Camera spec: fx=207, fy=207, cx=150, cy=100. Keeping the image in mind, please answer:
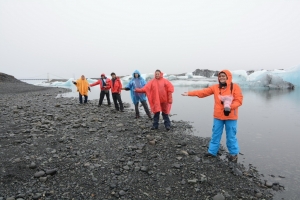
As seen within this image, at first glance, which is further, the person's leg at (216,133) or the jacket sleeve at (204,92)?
the jacket sleeve at (204,92)

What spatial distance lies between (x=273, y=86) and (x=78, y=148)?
114ft

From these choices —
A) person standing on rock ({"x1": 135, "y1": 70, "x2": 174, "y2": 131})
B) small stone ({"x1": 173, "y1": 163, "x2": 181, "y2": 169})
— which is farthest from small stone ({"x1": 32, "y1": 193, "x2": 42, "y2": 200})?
person standing on rock ({"x1": 135, "y1": 70, "x2": 174, "y2": 131})

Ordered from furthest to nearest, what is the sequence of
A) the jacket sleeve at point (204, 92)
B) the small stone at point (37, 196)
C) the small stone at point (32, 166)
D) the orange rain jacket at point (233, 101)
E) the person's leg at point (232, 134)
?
the jacket sleeve at point (204, 92) < the person's leg at point (232, 134) < the orange rain jacket at point (233, 101) < the small stone at point (32, 166) < the small stone at point (37, 196)

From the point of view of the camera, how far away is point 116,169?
3742mm

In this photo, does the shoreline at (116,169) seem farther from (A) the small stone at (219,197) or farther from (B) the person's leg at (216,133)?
(B) the person's leg at (216,133)

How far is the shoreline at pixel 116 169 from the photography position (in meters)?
3.10

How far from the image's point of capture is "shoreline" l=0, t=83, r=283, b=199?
3.10 metres

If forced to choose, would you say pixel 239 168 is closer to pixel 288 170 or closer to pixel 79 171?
pixel 288 170

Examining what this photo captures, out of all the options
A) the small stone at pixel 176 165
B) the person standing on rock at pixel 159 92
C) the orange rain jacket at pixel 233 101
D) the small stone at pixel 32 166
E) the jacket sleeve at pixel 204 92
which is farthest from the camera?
the person standing on rock at pixel 159 92

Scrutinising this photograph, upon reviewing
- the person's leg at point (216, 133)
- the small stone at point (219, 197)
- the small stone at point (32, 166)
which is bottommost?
the small stone at point (219, 197)

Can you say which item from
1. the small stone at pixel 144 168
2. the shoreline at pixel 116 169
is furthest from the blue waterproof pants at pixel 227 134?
the small stone at pixel 144 168

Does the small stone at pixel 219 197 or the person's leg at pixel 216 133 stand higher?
the person's leg at pixel 216 133

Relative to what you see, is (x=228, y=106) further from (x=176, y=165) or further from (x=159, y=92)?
(x=159, y=92)

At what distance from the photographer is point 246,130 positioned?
734 centimetres
